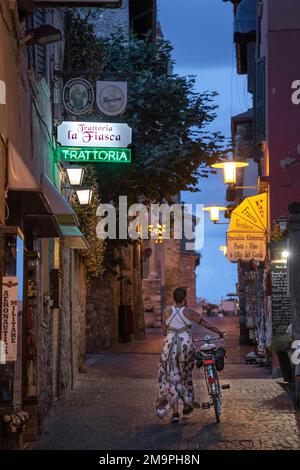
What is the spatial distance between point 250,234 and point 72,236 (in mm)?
7621

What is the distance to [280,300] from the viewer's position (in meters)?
19.7

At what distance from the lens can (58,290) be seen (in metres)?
15.3

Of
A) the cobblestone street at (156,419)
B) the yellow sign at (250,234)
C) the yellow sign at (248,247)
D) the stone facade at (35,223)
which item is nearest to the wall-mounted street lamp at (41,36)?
the stone facade at (35,223)

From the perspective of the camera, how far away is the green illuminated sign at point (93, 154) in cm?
1698

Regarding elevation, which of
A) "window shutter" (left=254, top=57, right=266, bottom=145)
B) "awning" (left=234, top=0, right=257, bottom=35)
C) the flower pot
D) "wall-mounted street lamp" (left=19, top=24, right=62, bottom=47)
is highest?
"awning" (left=234, top=0, right=257, bottom=35)

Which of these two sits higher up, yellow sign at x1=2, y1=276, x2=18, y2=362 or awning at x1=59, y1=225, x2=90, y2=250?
awning at x1=59, y1=225, x2=90, y2=250

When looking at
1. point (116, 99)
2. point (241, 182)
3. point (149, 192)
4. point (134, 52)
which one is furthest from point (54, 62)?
point (241, 182)

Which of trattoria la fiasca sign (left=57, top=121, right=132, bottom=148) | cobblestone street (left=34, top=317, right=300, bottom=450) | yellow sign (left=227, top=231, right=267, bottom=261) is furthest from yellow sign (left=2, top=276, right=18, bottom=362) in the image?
yellow sign (left=227, top=231, right=267, bottom=261)

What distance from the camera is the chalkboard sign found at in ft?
64.0

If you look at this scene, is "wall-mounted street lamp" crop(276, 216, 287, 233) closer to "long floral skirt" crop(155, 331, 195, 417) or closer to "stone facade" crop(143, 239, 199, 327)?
"long floral skirt" crop(155, 331, 195, 417)

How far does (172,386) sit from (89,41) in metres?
10.8

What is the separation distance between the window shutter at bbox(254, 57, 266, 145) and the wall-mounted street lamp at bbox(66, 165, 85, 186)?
6.33 meters

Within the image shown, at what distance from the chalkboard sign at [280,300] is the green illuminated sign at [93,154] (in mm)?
4453

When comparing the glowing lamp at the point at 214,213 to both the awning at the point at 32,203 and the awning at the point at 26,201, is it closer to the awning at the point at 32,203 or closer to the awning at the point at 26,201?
Result: the awning at the point at 32,203
